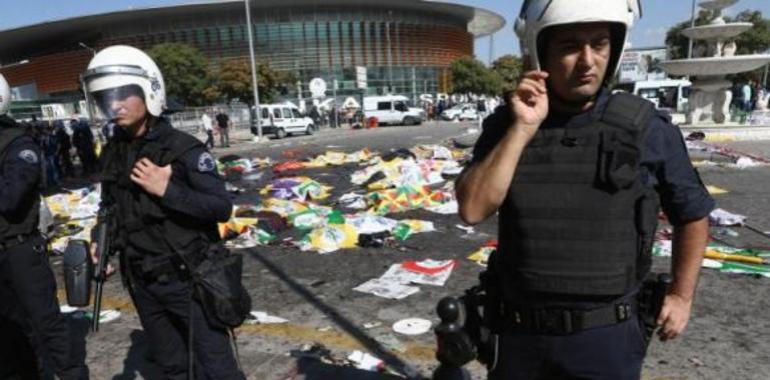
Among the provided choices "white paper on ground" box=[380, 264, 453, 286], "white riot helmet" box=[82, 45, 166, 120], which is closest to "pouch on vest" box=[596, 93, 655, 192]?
"white riot helmet" box=[82, 45, 166, 120]

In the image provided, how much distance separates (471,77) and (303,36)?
69.2ft

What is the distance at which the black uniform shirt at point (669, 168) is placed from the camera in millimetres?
1648

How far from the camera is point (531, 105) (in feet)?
5.21

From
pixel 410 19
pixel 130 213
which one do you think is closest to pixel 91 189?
pixel 130 213

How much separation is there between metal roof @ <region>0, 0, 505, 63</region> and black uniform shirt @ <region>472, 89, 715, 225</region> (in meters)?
67.4

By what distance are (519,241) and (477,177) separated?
26 centimetres

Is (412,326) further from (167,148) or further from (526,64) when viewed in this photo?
(526,64)

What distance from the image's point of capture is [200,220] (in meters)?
2.68

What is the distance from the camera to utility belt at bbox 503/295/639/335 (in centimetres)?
168

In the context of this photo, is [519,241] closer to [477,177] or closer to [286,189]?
[477,177]

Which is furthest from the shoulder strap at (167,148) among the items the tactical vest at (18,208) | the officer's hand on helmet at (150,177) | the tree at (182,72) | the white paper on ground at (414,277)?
the tree at (182,72)

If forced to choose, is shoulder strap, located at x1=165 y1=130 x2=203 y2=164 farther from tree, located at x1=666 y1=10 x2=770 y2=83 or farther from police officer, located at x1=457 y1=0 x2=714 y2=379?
tree, located at x1=666 y1=10 x2=770 y2=83

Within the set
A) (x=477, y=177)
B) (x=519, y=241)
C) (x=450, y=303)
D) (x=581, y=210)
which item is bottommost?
(x=450, y=303)

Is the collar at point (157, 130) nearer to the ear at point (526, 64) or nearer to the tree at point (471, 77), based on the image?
the ear at point (526, 64)
